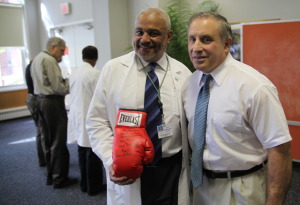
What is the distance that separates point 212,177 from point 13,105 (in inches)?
259

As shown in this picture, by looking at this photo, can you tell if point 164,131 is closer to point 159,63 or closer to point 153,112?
point 153,112

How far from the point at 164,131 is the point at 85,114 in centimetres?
164

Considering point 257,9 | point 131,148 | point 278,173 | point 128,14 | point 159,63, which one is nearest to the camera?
point 278,173

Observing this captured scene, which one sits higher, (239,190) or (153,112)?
(153,112)

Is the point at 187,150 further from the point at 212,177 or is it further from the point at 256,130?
the point at 256,130

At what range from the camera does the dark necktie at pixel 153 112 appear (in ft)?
4.49

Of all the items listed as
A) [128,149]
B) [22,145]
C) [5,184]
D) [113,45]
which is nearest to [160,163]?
[128,149]

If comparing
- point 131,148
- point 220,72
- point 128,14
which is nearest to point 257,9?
point 128,14

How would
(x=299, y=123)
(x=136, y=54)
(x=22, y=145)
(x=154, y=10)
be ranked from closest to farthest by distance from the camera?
(x=154, y=10), (x=136, y=54), (x=299, y=123), (x=22, y=145)

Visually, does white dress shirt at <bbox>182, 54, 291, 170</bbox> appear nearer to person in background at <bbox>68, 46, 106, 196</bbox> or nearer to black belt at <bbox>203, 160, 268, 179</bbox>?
black belt at <bbox>203, 160, 268, 179</bbox>

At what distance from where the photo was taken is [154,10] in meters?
1.39

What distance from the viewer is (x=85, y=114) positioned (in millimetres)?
2836

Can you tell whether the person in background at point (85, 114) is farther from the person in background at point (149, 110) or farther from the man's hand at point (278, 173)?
the man's hand at point (278, 173)

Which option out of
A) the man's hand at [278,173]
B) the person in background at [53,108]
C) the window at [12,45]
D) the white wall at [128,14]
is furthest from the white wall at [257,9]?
the window at [12,45]
